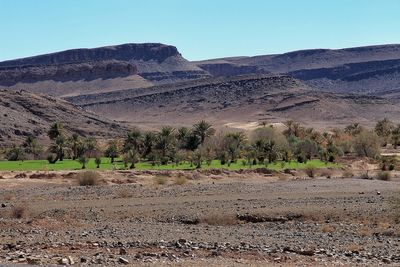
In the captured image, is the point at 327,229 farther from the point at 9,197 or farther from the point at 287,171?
the point at 287,171

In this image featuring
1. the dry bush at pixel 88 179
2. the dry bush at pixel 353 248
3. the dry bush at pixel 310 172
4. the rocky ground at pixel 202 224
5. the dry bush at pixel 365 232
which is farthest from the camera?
the dry bush at pixel 310 172

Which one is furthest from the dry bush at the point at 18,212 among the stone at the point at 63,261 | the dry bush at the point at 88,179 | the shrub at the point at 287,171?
the shrub at the point at 287,171

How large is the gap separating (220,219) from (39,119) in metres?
85.8

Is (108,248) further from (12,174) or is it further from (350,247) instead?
(12,174)

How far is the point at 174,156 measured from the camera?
229ft

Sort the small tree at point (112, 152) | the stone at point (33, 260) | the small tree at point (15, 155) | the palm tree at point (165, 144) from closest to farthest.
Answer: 1. the stone at point (33, 260)
2. the palm tree at point (165, 144)
3. the small tree at point (112, 152)
4. the small tree at point (15, 155)

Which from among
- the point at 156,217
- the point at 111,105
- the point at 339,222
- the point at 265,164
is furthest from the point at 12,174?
the point at 111,105

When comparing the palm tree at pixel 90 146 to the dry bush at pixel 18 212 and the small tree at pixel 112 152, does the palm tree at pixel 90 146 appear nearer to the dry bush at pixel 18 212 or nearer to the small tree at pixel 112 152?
the small tree at pixel 112 152

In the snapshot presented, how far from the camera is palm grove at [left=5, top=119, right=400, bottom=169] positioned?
227 feet

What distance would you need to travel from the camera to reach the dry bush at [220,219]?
2961 centimetres

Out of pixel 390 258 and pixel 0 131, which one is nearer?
pixel 390 258

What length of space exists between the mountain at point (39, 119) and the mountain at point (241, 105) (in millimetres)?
12871

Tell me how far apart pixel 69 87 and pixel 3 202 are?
163627 millimetres

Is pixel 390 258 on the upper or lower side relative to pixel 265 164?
upper
